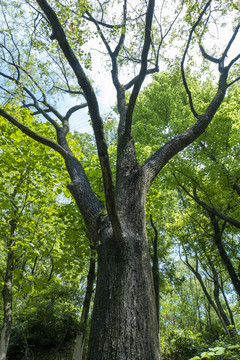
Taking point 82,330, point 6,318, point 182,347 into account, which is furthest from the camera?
point 182,347

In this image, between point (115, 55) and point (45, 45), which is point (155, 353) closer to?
point (115, 55)

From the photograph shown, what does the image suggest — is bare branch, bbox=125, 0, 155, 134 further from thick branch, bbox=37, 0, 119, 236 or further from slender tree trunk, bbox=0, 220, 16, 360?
slender tree trunk, bbox=0, 220, 16, 360

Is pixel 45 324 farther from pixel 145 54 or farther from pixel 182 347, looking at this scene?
pixel 145 54

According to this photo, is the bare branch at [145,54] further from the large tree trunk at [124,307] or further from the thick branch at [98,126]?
the large tree trunk at [124,307]

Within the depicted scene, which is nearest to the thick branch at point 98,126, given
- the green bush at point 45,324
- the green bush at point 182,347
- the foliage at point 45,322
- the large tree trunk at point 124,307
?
the large tree trunk at point 124,307

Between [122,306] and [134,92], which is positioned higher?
[134,92]

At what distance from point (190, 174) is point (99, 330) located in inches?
300

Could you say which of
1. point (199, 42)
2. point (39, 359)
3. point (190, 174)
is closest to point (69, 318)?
point (39, 359)

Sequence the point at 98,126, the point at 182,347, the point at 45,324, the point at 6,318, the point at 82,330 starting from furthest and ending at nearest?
the point at 45,324, the point at 182,347, the point at 82,330, the point at 6,318, the point at 98,126

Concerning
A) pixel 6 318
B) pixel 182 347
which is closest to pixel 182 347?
pixel 182 347

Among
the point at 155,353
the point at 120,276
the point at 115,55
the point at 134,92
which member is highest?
the point at 115,55

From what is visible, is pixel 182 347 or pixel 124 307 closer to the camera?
pixel 124 307

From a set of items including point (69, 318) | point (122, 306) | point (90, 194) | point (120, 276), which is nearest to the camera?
point (122, 306)

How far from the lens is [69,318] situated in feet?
30.7
